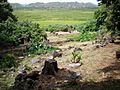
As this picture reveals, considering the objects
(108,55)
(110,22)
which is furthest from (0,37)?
(108,55)

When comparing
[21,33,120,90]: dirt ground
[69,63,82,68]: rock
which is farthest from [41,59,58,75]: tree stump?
[69,63,82,68]: rock

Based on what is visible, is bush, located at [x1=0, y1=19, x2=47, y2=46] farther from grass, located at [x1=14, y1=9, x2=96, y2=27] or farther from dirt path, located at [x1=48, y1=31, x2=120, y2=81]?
grass, located at [x1=14, y1=9, x2=96, y2=27]

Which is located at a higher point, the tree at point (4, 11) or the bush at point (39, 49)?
the tree at point (4, 11)

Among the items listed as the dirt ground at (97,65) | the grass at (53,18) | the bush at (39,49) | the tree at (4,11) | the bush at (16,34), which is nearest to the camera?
the dirt ground at (97,65)

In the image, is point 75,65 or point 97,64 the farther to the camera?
point 75,65

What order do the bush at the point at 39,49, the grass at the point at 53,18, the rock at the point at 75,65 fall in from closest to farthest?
the rock at the point at 75,65 → the bush at the point at 39,49 → the grass at the point at 53,18

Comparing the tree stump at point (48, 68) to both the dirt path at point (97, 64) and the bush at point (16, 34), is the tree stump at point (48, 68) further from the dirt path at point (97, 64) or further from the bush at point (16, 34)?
the bush at point (16, 34)

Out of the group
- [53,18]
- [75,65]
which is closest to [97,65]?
[75,65]

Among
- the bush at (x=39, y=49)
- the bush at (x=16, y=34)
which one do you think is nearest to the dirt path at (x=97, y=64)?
the bush at (x=39, y=49)

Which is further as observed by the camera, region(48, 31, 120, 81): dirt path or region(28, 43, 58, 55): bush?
region(28, 43, 58, 55): bush

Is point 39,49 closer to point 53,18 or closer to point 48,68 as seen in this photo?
point 48,68

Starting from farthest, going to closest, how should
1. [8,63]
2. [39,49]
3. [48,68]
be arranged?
[39,49]
[8,63]
[48,68]

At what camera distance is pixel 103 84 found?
486 inches

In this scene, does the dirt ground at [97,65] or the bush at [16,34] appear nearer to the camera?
the dirt ground at [97,65]
